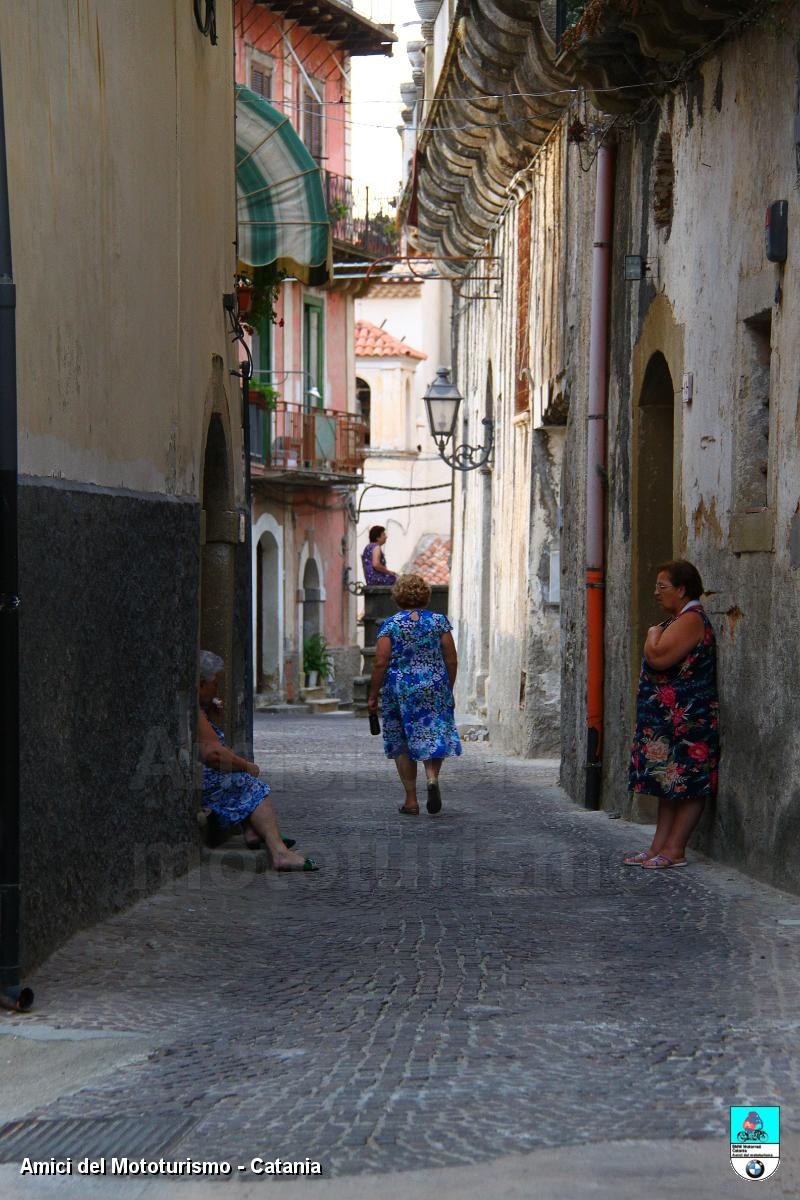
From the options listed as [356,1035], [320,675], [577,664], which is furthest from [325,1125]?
[320,675]

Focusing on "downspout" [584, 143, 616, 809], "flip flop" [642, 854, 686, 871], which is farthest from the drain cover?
"downspout" [584, 143, 616, 809]

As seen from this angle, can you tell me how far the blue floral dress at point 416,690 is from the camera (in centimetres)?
1190

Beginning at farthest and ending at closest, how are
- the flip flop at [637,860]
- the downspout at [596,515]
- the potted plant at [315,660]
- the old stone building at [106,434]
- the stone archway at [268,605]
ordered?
the potted plant at [315,660]
the stone archway at [268,605]
the downspout at [596,515]
the flip flop at [637,860]
the old stone building at [106,434]

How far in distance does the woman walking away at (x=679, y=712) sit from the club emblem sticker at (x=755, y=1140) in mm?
4445

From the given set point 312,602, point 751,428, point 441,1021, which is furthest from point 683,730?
point 312,602

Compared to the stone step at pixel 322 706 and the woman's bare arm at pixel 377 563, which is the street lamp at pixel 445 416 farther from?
the stone step at pixel 322 706

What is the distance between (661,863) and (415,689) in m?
3.23

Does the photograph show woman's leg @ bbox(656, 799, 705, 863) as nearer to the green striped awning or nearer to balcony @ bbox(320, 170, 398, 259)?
the green striped awning

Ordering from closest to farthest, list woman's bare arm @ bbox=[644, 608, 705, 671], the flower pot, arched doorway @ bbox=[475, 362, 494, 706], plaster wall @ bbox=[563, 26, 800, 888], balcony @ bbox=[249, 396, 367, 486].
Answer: plaster wall @ bbox=[563, 26, 800, 888], woman's bare arm @ bbox=[644, 608, 705, 671], the flower pot, arched doorway @ bbox=[475, 362, 494, 706], balcony @ bbox=[249, 396, 367, 486]

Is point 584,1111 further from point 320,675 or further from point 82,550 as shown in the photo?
point 320,675

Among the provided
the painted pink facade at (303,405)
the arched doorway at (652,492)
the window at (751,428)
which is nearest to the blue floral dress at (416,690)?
the arched doorway at (652,492)

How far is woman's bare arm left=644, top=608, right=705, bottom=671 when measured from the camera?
8.86m

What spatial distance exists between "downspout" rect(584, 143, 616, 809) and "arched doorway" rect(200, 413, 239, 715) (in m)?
2.42

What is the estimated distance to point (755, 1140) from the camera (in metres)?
4.25
